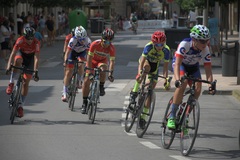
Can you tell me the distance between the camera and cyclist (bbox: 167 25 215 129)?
36.8 ft

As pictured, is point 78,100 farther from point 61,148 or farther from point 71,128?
point 61,148

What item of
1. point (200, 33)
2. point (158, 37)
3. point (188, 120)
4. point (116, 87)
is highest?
point (200, 33)

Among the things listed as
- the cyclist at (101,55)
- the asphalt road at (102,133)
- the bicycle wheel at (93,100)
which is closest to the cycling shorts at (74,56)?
the asphalt road at (102,133)

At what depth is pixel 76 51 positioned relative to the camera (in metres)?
17.1

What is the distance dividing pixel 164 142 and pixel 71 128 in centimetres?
267

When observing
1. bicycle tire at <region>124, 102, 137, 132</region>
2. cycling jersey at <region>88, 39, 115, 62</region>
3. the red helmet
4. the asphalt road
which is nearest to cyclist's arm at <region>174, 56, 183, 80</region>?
the asphalt road

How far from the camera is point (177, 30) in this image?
1159 inches

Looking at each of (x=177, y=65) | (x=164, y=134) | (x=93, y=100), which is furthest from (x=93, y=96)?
(x=177, y=65)

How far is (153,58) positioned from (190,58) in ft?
5.59

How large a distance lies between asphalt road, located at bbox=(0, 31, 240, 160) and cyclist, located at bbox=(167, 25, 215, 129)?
0.74m

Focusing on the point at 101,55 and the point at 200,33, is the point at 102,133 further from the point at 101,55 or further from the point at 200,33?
the point at 200,33

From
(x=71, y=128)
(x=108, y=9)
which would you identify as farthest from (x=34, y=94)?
(x=108, y=9)

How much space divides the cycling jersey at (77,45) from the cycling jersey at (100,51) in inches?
47.2

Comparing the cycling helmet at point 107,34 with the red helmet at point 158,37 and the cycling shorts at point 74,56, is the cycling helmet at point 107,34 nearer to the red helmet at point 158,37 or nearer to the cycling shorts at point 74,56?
the red helmet at point 158,37
